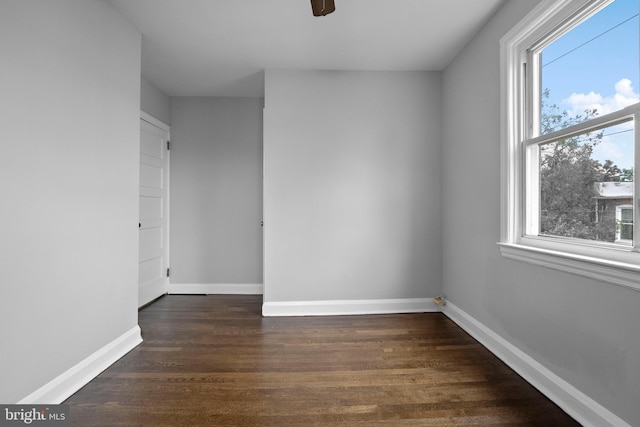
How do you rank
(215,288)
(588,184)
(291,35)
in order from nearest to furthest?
1. (588,184)
2. (291,35)
3. (215,288)

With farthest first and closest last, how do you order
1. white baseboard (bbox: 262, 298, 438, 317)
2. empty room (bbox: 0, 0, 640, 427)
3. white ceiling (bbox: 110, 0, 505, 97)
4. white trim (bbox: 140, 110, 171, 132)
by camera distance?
white trim (bbox: 140, 110, 171, 132)
white baseboard (bbox: 262, 298, 438, 317)
white ceiling (bbox: 110, 0, 505, 97)
empty room (bbox: 0, 0, 640, 427)

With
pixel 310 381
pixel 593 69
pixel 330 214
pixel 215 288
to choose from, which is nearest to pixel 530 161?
pixel 593 69

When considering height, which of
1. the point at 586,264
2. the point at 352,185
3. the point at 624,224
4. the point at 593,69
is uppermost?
the point at 593,69

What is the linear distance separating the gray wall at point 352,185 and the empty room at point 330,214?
23 mm

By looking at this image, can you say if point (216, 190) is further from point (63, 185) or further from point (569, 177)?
point (569, 177)

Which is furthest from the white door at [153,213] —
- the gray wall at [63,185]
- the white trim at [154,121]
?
the gray wall at [63,185]

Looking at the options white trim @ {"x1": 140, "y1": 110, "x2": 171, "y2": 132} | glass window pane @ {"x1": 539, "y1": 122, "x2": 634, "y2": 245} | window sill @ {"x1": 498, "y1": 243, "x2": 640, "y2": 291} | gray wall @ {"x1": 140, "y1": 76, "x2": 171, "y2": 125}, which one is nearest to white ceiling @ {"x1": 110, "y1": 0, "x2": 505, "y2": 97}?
gray wall @ {"x1": 140, "y1": 76, "x2": 171, "y2": 125}

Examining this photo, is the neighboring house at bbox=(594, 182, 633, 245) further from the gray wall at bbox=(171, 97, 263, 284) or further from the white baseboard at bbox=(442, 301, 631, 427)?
the gray wall at bbox=(171, 97, 263, 284)

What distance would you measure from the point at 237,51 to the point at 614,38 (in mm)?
2698

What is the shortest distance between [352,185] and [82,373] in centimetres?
263

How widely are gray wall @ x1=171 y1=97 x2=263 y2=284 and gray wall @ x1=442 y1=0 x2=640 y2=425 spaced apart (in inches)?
93.8

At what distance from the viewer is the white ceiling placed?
2229 millimetres

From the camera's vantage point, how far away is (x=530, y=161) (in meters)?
2.08

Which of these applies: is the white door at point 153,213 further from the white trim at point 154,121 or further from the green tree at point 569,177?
the green tree at point 569,177
